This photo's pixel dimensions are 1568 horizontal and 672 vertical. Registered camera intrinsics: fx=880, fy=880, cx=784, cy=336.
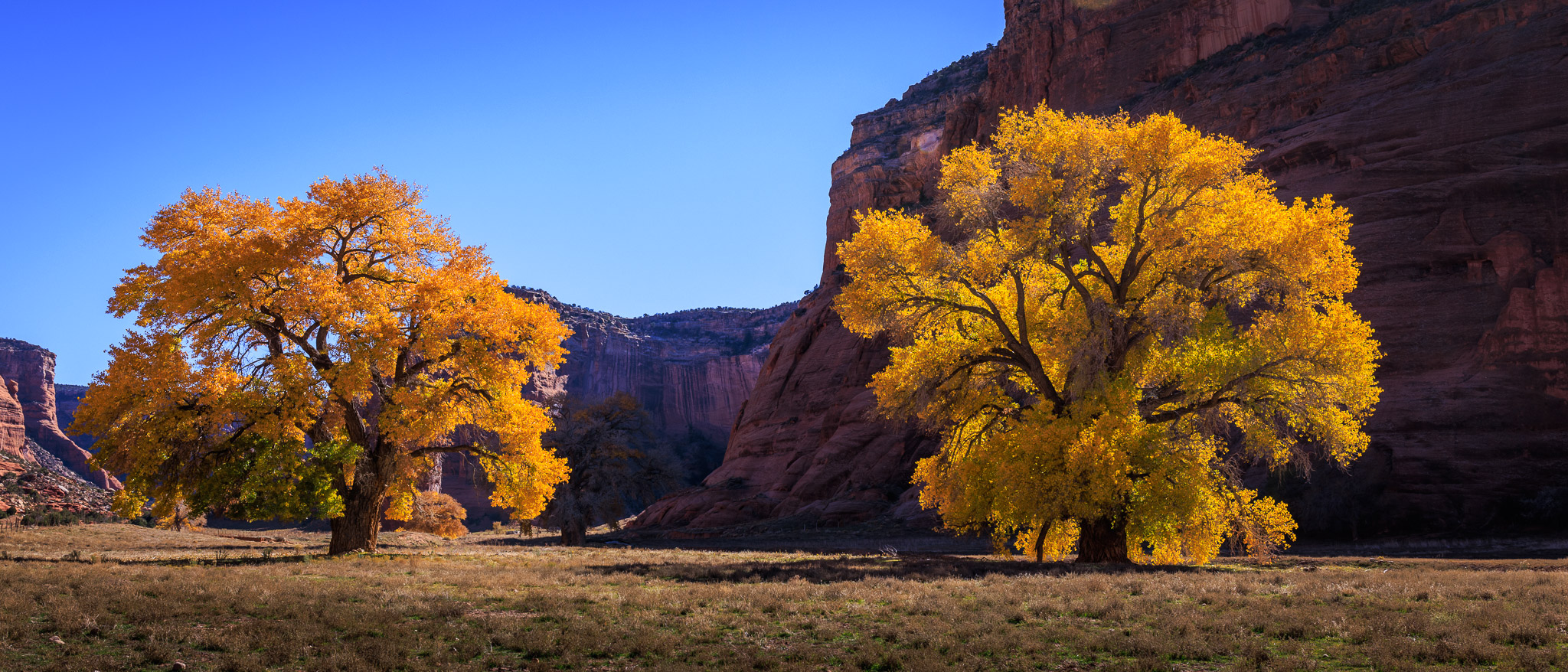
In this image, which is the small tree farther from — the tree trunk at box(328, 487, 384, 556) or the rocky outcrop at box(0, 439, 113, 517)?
the rocky outcrop at box(0, 439, 113, 517)

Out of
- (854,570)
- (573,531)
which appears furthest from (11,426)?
(854,570)

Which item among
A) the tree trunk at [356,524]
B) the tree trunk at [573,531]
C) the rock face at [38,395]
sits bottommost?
the tree trunk at [573,531]

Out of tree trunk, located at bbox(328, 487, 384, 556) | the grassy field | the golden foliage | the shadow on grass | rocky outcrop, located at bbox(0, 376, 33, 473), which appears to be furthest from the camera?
rocky outcrop, located at bbox(0, 376, 33, 473)

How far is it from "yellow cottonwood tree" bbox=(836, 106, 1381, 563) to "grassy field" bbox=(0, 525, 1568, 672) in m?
2.63

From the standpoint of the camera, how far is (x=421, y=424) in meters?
22.4

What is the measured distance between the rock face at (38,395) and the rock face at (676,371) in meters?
59.5

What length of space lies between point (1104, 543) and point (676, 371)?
117805 mm

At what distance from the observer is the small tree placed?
48.2 meters

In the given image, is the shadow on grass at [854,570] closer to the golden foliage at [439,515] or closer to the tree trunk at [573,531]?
the tree trunk at [573,531]

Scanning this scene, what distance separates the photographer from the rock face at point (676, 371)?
13012cm

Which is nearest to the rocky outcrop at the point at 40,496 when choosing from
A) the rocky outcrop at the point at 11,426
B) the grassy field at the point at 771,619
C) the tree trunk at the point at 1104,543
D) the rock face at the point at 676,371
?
the rocky outcrop at the point at 11,426

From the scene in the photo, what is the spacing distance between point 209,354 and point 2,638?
1391 cm

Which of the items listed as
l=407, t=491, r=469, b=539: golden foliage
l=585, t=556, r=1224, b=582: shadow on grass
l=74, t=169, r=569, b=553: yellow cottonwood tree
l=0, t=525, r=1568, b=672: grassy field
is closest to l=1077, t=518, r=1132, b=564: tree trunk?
l=585, t=556, r=1224, b=582: shadow on grass

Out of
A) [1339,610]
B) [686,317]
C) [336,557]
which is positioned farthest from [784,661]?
[686,317]
